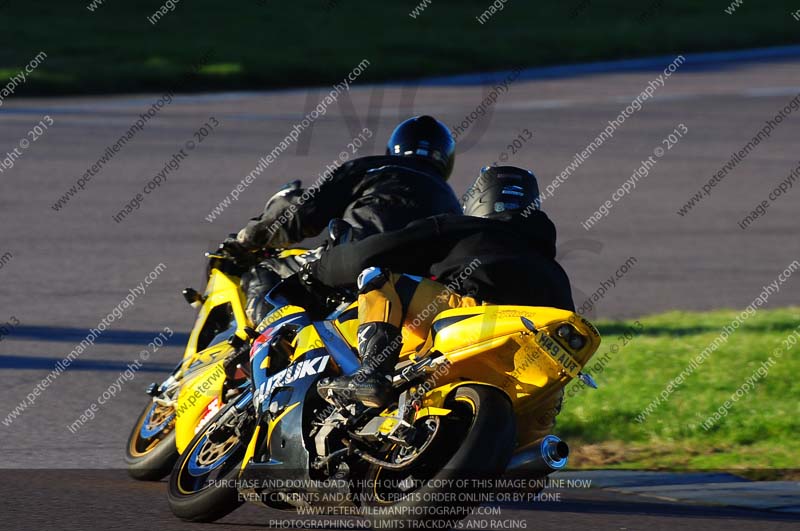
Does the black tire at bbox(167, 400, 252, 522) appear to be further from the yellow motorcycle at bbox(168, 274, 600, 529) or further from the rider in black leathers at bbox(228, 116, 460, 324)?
the rider in black leathers at bbox(228, 116, 460, 324)

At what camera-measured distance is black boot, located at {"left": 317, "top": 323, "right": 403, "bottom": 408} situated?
17.6 ft

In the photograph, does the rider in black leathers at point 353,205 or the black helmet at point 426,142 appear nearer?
the rider in black leathers at point 353,205

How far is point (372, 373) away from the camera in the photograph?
17.9 feet

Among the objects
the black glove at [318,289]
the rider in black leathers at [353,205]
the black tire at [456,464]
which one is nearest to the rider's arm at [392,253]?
the black glove at [318,289]

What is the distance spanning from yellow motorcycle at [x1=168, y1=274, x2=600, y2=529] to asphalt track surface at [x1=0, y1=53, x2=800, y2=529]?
18.1 inches

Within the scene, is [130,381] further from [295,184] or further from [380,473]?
[380,473]

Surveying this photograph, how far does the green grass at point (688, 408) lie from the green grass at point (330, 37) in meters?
16.6

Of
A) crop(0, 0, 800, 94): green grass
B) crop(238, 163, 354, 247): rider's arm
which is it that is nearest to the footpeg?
crop(238, 163, 354, 247): rider's arm

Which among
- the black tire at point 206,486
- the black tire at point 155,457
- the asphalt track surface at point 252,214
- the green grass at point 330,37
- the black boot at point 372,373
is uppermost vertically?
the black boot at point 372,373

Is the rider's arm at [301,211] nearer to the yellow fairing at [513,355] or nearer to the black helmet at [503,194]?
the black helmet at [503,194]

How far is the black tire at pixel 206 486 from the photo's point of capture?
5805mm

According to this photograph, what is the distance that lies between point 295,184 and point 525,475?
7.14 ft

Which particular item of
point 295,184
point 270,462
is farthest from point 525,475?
point 295,184

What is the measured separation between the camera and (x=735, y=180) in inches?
731
